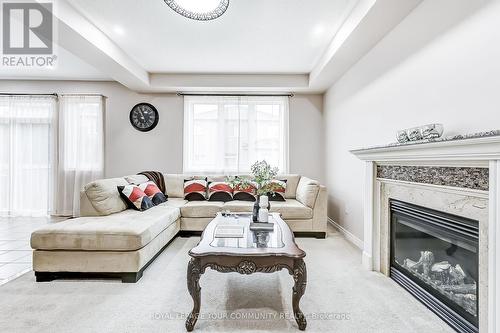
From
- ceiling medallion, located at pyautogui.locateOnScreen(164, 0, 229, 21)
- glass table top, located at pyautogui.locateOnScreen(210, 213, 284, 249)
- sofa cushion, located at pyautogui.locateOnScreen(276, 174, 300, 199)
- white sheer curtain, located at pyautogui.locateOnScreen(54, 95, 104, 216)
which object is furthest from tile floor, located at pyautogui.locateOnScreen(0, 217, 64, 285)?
sofa cushion, located at pyautogui.locateOnScreen(276, 174, 300, 199)

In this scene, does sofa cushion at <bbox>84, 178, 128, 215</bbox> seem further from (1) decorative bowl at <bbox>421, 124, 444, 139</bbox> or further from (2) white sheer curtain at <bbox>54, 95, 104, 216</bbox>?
(1) decorative bowl at <bbox>421, 124, 444, 139</bbox>

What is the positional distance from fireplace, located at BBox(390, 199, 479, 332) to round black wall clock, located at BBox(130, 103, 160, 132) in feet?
14.3

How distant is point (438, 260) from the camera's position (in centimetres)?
205

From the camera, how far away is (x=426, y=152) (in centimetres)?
188

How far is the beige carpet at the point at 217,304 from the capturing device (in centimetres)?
180

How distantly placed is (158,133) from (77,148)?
1.51 meters

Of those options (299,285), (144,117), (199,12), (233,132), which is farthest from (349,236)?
(144,117)

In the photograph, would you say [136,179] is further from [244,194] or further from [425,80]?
[425,80]

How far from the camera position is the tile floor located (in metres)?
2.71

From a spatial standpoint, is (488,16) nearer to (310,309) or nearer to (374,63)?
(374,63)

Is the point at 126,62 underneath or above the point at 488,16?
above

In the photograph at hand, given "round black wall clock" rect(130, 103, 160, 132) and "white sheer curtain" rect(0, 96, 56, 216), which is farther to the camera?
"round black wall clock" rect(130, 103, 160, 132)

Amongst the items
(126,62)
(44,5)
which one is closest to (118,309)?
(44,5)

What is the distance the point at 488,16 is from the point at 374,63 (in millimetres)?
1495
